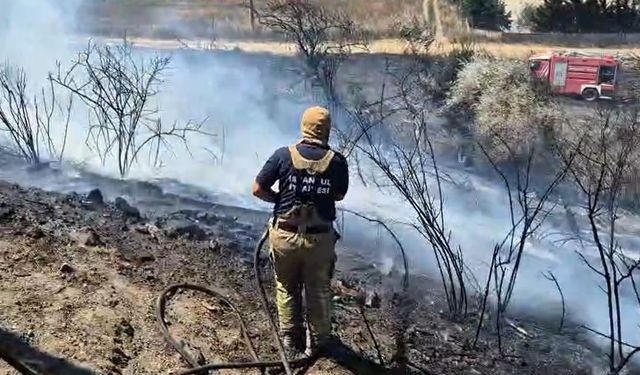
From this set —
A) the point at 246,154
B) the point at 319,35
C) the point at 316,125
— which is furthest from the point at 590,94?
the point at 316,125

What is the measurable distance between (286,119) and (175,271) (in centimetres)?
1273

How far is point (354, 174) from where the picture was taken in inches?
558

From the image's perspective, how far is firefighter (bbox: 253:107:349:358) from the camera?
4.71m

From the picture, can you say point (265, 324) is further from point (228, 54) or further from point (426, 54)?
point (228, 54)

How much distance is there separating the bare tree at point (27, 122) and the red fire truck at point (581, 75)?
11864mm

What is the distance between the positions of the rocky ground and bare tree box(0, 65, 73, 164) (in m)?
3.25

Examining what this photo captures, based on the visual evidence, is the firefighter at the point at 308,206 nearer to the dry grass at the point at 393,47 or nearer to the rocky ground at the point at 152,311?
the rocky ground at the point at 152,311

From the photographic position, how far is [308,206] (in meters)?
4.73

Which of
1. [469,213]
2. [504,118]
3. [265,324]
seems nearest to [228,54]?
[504,118]

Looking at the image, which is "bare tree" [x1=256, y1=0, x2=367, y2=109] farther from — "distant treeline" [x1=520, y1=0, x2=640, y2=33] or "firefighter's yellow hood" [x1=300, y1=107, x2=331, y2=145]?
"firefighter's yellow hood" [x1=300, y1=107, x2=331, y2=145]

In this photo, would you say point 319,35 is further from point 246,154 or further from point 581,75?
point 581,75

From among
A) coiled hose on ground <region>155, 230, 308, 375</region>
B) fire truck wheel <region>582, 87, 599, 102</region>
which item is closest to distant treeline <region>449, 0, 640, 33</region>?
fire truck wheel <region>582, 87, 599, 102</region>

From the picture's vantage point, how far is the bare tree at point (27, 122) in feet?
37.2

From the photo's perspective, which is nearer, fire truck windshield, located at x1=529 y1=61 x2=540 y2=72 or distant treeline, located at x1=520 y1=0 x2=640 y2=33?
fire truck windshield, located at x1=529 y1=61 x2=540 y2=72
